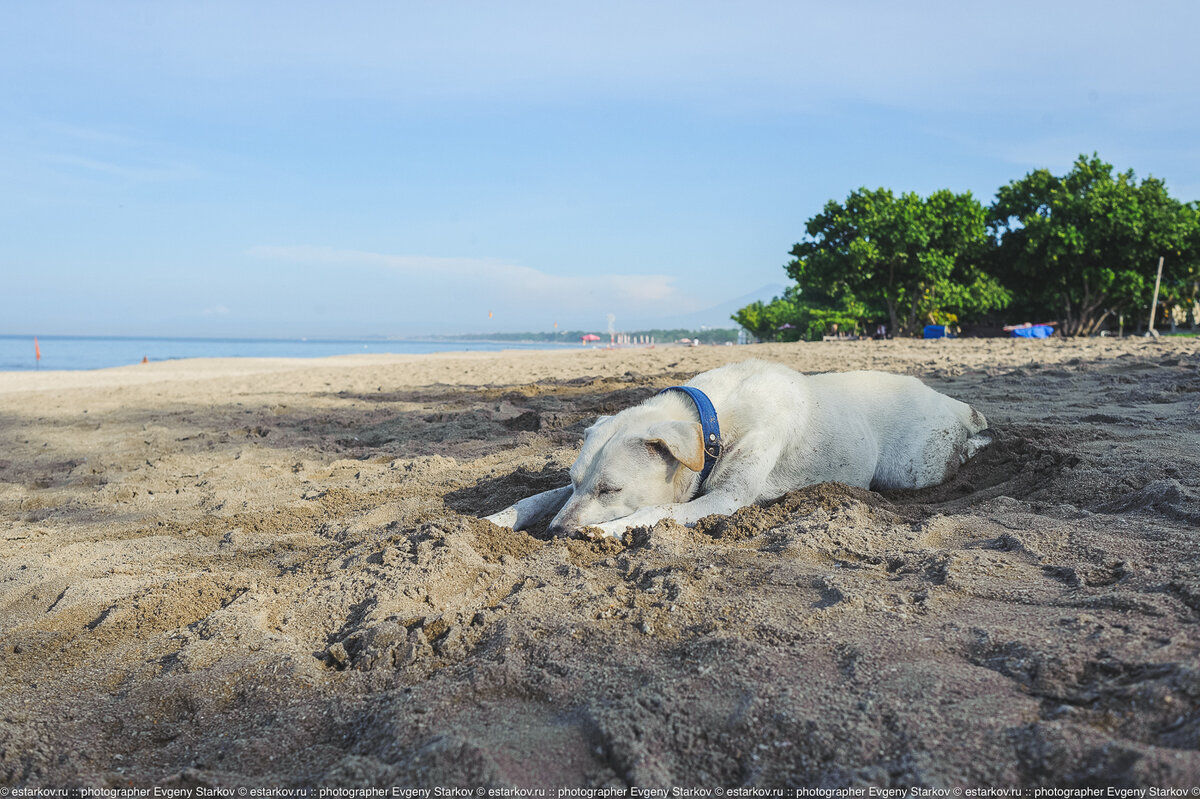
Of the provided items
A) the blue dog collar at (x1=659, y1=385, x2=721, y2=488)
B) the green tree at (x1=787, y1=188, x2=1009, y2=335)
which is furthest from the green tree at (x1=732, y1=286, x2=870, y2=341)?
the blue dog collar at (x1=659, y1=385, x2=721, y2=488)

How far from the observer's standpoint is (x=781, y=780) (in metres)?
1.58

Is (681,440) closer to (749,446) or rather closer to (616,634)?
(749,446)

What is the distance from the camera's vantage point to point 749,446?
4.27 metres

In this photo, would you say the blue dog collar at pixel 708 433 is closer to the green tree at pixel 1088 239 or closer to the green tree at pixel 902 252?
the green tree at pixel 902 252

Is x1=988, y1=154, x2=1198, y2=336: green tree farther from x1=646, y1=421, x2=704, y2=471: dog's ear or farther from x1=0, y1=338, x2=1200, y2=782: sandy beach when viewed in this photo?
x1=646, y1=421, x2=704, y2=471: dog's ear

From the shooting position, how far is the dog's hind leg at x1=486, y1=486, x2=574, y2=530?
160 inches

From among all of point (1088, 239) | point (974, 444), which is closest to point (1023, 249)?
point (1088, 239)

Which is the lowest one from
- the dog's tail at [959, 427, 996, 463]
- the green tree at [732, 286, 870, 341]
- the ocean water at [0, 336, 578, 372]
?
the ocean water at [0, 336, 578, 372]

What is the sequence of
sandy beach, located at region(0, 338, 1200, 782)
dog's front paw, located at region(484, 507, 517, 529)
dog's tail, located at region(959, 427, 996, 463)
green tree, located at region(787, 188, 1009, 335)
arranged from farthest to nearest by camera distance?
Answer: green tree, located at region(787, 188, 1009, 335) → dog's tail, located at region(959, 427, 996, 463) → dog's front paw, located at region(484, 507, 517, 529) → sandy beach, located at region(0, 338, 1200, 782)

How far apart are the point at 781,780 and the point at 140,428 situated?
9.54 metres

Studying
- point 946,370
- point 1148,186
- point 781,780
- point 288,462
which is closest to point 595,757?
point 781,780

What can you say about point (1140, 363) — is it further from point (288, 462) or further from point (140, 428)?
point (140, 428)

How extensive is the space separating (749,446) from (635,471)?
32.0 inches

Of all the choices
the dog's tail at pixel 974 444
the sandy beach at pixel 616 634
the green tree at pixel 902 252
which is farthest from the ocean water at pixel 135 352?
the dog's tail at pixel 974 444
